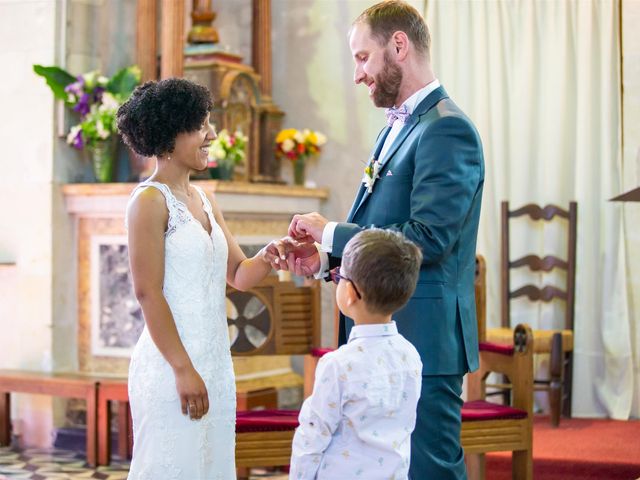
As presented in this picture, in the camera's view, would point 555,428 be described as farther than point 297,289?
Yes

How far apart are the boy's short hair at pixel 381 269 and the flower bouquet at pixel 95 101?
396cm

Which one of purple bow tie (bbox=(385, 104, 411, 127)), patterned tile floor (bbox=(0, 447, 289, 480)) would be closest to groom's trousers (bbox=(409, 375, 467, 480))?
purple bow tie (bbox=(385, 104, 411, 127))

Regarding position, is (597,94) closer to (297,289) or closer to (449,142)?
(297,289)

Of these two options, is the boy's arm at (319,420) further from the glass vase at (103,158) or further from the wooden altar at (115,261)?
the glass vase at (103,158)

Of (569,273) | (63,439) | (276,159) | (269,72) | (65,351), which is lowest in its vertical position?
(63,439)

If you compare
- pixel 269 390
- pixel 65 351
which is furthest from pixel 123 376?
pixel 269 390

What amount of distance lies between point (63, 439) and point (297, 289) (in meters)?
2.26

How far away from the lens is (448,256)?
2.90m

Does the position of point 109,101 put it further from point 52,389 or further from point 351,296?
point 351,296

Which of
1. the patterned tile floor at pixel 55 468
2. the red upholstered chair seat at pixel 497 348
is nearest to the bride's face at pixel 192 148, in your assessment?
the red upholstered chair seat at pixel 497 348

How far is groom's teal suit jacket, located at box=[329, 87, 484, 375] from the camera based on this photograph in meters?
2.80

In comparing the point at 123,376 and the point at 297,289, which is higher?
the point at 297,289

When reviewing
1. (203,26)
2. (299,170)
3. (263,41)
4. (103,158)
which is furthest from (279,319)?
(263,41)

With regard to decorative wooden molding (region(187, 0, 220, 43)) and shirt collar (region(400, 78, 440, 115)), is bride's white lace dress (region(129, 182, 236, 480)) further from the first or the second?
decorative wooden molding (region(187, 0, 220, 43))
